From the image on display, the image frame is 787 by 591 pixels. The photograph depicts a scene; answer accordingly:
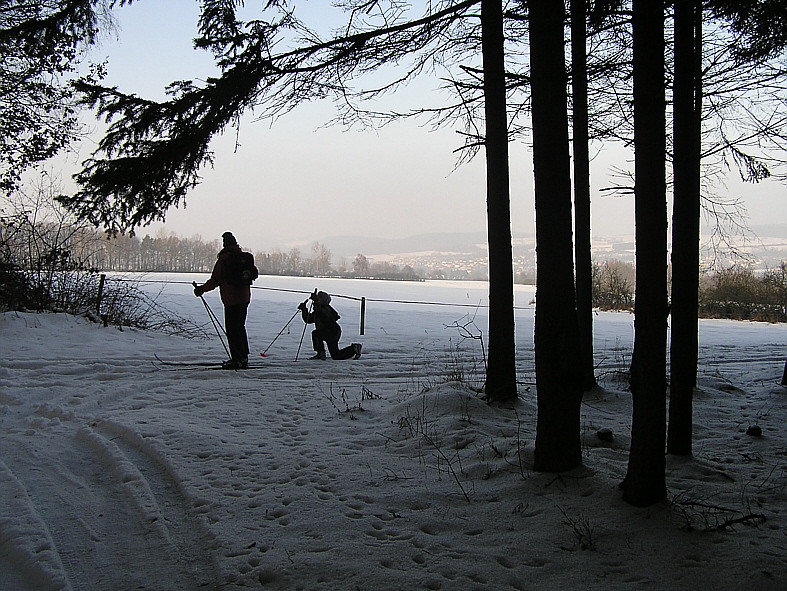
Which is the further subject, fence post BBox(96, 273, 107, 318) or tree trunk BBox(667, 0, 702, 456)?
fence post BBox(96, 273, 107, 318)

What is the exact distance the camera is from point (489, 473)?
12.7 ft

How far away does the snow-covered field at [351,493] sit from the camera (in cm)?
270

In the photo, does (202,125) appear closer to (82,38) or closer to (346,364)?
(82,38)

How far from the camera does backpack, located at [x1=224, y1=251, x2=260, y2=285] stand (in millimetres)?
8750

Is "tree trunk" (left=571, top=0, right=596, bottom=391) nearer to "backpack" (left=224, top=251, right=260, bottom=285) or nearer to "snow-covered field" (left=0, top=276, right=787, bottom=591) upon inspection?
"snow-covered field" (left=0, top=276, right=787, bottom=591)

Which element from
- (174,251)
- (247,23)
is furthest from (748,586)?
(174,251)

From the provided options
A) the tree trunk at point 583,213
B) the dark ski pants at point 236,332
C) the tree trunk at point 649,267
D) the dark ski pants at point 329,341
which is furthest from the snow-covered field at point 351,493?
the dark ski pants at point 329,341

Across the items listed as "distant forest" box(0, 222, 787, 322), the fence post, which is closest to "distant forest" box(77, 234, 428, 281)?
"distant forest" box(0, 222, 787, 322)

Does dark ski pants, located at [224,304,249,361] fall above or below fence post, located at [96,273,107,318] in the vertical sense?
below

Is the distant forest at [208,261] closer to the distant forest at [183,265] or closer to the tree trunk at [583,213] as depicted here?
the distant forest at [183,265]

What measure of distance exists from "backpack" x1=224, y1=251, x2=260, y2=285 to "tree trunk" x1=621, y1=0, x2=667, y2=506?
6773 mm

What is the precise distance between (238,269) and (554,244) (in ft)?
20.7

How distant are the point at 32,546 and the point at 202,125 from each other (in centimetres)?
455

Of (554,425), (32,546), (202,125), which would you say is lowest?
(32,546)
